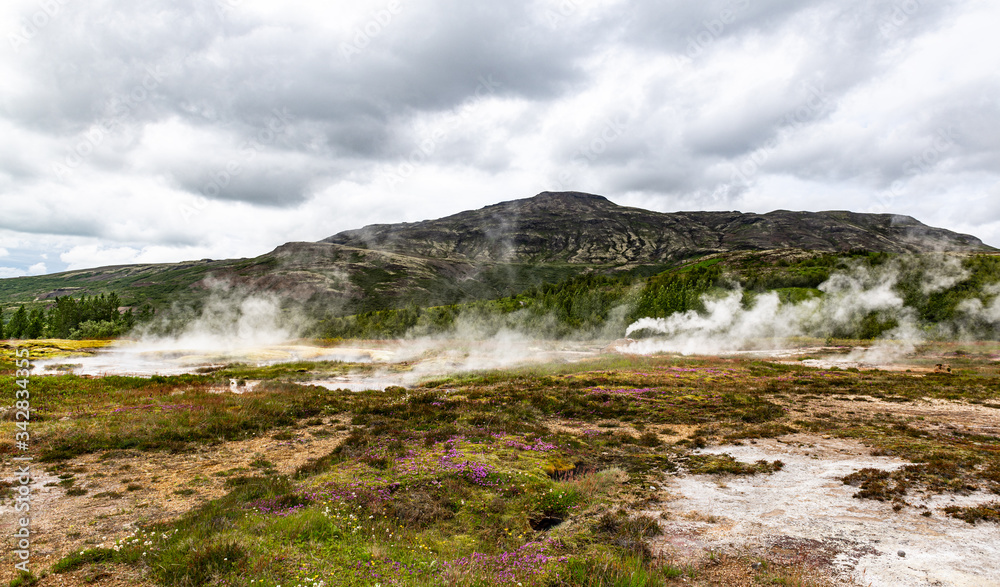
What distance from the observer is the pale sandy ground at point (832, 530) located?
8.16 meters

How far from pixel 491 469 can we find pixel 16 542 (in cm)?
1121

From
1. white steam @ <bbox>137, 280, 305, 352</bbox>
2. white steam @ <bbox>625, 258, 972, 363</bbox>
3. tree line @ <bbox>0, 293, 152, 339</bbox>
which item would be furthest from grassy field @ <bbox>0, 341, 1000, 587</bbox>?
tree line @ <bbox>0, 293, 152, 339</bbox>

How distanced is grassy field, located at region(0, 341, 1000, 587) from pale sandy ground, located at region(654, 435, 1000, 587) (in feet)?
2.11

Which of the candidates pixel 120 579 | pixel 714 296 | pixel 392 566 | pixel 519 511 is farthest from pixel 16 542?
pixel 714 296

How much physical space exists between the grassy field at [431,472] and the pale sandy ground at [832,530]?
64cm

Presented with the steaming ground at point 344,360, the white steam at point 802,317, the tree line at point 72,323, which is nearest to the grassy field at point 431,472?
the steaming ground at point 344,360

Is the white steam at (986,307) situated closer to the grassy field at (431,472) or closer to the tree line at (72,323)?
the grassy field at (431,472)

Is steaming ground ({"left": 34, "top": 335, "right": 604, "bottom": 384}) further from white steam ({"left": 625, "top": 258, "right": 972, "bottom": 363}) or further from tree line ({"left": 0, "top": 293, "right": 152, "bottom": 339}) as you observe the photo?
tree line ({"left": 0, "top": 293, "right": 152, "bottom": 339})

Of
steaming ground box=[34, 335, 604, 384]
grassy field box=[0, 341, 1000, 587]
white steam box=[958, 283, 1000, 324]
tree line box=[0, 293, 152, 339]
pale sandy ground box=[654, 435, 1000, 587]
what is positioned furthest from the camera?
tree line box=[0, 293, 152, 339]

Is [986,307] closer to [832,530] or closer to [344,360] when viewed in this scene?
[832,530]

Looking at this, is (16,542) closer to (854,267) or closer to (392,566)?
(392,566)

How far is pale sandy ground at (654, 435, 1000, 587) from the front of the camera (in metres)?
8.16

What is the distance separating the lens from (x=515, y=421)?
74.2 feet

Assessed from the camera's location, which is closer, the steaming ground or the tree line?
the steaming ground
